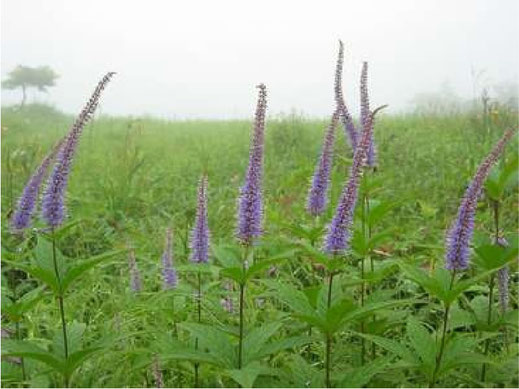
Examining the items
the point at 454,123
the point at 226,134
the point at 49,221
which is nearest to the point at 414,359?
the point at 49,221

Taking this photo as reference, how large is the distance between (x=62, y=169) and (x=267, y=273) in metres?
2.22

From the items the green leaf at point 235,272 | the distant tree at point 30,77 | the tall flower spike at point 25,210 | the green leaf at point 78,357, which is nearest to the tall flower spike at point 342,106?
the green leaf at point 235,272

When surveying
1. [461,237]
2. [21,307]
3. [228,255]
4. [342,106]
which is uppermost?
[342,106]

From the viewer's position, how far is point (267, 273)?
4324 millimetres

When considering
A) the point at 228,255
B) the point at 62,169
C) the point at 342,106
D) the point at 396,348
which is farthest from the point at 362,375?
the point at 62,169

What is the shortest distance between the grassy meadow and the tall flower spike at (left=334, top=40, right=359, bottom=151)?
17cm

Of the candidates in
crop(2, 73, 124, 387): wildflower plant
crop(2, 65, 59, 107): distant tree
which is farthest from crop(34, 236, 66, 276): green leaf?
crop(2, 65, 59, 107): distant tree

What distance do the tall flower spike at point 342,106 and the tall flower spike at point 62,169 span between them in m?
1.03

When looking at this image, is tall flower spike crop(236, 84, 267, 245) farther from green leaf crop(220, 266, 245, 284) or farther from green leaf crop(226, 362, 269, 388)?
green leaf crop(226, 362, 269, 388)

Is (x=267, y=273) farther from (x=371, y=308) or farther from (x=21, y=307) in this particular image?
(x=371, y=308)

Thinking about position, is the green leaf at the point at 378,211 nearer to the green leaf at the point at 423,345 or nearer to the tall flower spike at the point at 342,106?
the tall flower spike at the point at 342,106

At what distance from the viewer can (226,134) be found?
545 inches

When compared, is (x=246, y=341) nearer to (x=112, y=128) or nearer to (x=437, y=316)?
(x=437, y=316)

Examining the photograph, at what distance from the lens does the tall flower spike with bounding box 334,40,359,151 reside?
2799 millimetres
